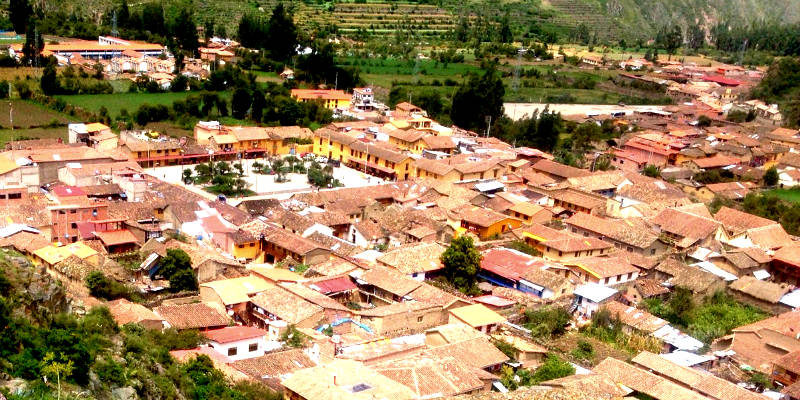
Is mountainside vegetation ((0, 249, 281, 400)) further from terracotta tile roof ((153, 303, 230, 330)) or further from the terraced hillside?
the terraced hillside

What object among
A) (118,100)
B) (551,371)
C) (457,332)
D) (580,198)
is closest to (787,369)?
(551,371)

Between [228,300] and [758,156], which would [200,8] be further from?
[228,300]

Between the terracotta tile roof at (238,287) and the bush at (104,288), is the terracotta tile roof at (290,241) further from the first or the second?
the bush at (104,288)

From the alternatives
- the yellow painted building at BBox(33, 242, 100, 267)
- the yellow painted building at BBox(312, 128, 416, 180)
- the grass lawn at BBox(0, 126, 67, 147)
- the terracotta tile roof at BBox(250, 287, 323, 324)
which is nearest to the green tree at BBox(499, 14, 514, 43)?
the yellow painted building at BBox(312, 128, 416, 180)

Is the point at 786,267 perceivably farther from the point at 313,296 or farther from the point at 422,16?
the point at 422,16

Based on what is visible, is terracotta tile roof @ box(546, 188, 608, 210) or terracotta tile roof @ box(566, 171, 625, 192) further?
terracotta tile roof @ box(566, 171, 625, 192)

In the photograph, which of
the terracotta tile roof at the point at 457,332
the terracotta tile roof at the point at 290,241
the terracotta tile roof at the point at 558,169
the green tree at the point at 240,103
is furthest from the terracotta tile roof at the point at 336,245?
the green tree at the point at 240,103
